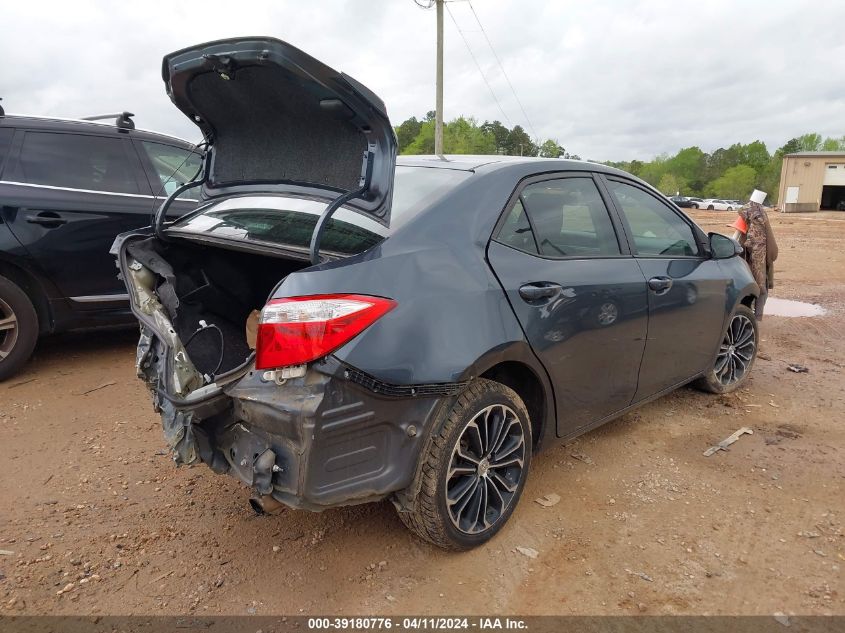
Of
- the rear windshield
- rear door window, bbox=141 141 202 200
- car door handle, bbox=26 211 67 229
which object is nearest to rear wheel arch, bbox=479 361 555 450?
the rear windshield

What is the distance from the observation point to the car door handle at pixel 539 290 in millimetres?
2652

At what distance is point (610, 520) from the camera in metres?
2.96

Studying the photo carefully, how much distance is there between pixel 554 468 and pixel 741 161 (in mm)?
115448

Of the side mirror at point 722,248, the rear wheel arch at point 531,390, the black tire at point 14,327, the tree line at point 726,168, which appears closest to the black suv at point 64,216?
the black tire at point 14,327

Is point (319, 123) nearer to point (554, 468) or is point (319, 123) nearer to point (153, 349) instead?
point (153, 349)

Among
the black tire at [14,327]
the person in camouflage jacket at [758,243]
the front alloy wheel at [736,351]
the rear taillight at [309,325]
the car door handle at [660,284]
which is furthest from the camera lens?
the person in camouflage jacket at [758,243]

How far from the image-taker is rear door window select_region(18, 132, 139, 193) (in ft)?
15.1

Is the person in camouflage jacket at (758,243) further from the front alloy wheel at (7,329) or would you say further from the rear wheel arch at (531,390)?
the front alloy wheel at (7,329)

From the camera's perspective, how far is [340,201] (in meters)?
2.31

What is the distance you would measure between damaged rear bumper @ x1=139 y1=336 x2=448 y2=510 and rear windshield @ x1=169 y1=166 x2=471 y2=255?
57cm

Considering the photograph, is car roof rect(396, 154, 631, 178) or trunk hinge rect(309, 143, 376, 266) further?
car roof rect(396, 154, 631, 178)

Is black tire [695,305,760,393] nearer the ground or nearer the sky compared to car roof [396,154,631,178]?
nearer the ground

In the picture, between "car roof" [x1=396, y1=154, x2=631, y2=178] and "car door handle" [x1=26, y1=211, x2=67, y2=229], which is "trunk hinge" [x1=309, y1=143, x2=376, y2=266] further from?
"car door handle" [x1=26, y1=211, x2=67, y2=229]

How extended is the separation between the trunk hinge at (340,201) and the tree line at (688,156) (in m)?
61.1
